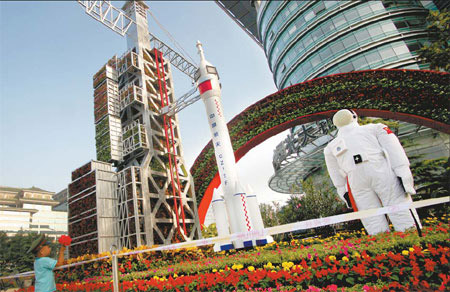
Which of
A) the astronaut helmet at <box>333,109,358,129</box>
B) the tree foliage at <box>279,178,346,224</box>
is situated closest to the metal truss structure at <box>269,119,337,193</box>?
the tree foliage at <box>279,178,346,224</box>

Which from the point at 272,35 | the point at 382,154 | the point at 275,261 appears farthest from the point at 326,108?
the point at 272,35

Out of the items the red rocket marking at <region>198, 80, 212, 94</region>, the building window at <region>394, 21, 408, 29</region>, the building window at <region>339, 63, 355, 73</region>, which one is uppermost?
the building window at <region>394, 21, 408, 29</region>

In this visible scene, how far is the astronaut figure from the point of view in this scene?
612 cm

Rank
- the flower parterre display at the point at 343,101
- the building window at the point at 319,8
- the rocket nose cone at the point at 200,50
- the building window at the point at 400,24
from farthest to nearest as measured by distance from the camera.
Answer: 1. the building window at the point at 319,8
2. the building window at the point at 400,24
3. the rocket nose cone at the point at 200,50
4. the flower parterre display at the point at 343,101

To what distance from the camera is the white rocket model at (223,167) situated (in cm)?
1178

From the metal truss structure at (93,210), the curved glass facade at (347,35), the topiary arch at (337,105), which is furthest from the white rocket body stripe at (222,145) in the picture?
the curved glass facade at (347,35)

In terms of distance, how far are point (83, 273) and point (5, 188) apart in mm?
37865

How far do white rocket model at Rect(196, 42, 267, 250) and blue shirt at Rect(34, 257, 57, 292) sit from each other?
7301mm

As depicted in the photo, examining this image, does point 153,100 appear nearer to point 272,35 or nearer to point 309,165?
point 309,165

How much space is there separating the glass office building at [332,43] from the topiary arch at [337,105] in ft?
28.7

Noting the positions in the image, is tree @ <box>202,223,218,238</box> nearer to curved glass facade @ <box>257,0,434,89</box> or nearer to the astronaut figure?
the astronaut figure

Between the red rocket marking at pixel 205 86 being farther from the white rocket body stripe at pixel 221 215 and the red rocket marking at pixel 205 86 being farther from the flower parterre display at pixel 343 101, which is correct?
the white rocket body stripe at pixel 221 215

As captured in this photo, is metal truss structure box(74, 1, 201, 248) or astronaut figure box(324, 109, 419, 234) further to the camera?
metal truss structure box(74, 1, 201, 248)

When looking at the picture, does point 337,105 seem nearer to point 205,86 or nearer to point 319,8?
point 205,86
